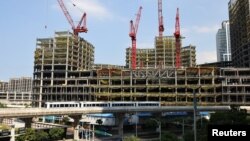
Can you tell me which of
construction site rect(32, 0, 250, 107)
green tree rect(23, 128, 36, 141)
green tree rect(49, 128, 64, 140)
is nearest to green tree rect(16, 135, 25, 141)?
green tree rect(23, 128, 36, 141)

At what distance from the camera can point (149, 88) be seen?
172875 mm

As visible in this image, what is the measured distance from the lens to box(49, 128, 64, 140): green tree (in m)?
101

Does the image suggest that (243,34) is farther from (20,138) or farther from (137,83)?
(20,138)

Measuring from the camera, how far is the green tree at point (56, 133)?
3979 inches

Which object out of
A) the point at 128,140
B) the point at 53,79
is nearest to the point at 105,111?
the point at 128,140

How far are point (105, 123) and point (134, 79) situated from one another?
2166 inches

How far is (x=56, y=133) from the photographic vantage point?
4003 inches

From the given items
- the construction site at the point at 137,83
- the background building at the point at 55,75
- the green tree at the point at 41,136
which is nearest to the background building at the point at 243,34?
the construction site at the point at 137,83

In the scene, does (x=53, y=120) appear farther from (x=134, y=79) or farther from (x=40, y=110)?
(x=40, y=110)

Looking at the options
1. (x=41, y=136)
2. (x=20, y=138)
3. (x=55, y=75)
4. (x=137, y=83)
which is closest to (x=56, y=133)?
(x=41, y=136)

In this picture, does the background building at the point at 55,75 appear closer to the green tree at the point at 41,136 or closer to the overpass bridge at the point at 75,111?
the overpass bridge at the point at 75,111

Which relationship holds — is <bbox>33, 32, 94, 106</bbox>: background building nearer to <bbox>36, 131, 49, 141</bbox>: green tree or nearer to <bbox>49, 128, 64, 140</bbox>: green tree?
<bbox>49, 128, 64, 140</bbox>: green tree

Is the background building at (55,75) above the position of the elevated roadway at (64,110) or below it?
above

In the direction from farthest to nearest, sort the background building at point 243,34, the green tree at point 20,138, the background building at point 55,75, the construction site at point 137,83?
the background building at point 55,75 < the background building at point 243,34 < the construction site at point 137,83 < the green tree at point 20,138
